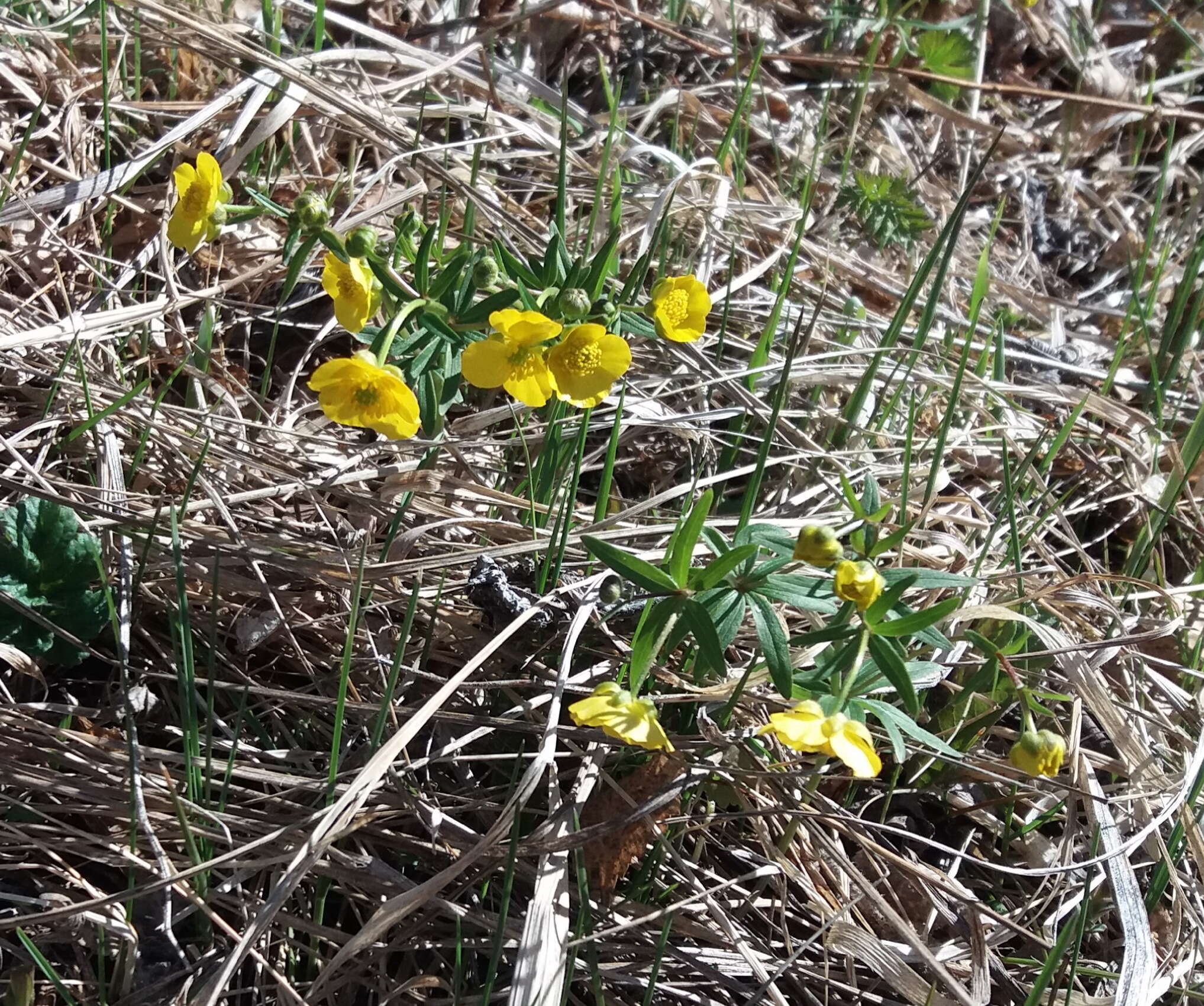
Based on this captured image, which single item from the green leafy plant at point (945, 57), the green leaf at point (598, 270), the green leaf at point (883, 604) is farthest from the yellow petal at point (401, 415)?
the green leafy plant at point (945, 57)

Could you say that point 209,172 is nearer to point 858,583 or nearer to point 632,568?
point 632,568

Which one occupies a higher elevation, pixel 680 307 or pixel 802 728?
pixel 680 307

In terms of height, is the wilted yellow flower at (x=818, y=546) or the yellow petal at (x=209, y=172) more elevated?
the yellow petal at (x=209, y=172)

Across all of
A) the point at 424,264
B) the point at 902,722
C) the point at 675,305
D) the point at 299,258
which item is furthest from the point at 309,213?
the point at 902,722

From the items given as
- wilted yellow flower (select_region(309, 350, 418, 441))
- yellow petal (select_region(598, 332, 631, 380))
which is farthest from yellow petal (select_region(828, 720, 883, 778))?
wilted yellow flower (select_region(309, 350, 418, 441))

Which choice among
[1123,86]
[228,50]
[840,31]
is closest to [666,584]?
[228,50]

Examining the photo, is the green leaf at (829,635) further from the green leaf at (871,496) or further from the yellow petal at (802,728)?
the green leaf at (871,496)
